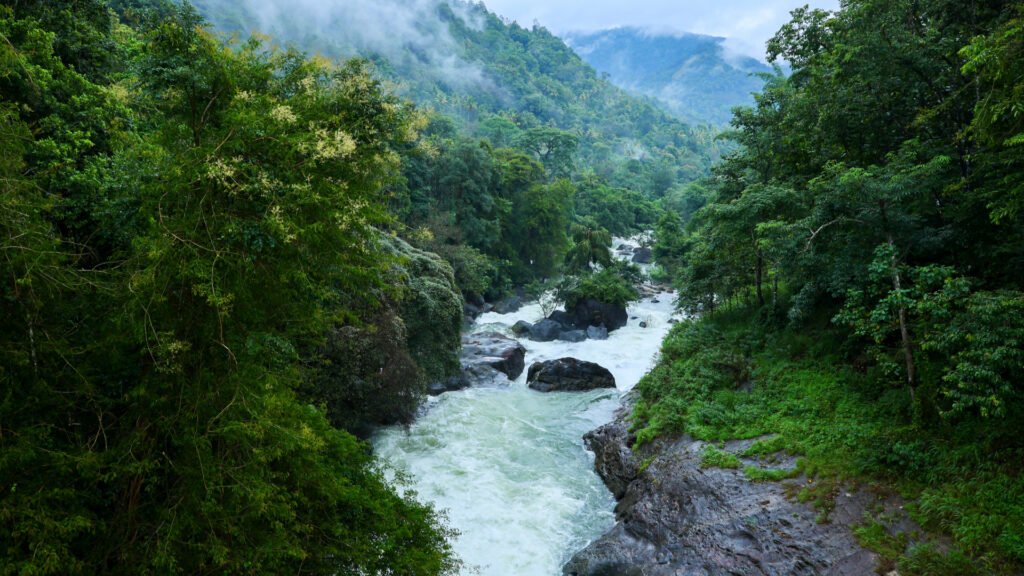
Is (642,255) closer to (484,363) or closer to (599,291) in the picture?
(599,291)

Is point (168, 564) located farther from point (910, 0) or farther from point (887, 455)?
point (910, 0)

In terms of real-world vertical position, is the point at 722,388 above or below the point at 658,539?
above

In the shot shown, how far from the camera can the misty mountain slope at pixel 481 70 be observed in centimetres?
8650

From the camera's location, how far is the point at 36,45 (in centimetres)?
726

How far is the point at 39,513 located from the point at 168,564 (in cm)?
107

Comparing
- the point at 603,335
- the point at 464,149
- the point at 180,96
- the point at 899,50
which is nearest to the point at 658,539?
the point at 180,96

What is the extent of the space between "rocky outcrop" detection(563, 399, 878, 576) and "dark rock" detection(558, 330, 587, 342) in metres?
14.4

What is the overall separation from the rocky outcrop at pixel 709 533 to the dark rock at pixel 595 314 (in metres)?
16.2

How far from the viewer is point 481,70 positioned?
106750 millimetres

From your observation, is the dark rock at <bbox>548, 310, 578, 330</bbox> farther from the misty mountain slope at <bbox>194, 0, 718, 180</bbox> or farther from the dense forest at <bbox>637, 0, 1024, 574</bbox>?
the misty mountain slope at <bbox>194, 0, 718, 180</bbox>

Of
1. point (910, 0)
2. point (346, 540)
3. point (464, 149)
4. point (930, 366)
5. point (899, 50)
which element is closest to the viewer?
point (346, 540)

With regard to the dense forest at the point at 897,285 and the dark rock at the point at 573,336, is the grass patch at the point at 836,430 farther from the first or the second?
the dark rock at the point at 573,336

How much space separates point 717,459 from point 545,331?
52.9ft

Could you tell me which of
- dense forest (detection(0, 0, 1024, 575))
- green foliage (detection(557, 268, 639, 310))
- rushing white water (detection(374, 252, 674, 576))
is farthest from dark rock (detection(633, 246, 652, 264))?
dense forest (detection(0, 0, 1024, 575))
